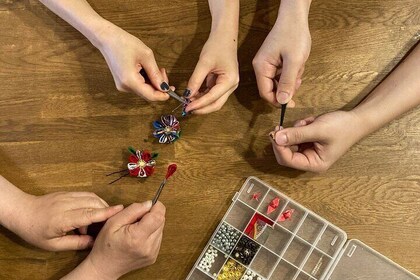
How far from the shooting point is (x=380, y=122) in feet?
3.69

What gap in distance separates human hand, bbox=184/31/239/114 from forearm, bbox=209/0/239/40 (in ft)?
0.04

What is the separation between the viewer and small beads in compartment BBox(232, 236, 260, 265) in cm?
114

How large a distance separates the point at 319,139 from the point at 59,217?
2.13 ft

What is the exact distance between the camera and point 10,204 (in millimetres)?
1100

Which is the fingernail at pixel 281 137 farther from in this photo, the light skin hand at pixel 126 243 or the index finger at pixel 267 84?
the light skin hand at pixel 126 243

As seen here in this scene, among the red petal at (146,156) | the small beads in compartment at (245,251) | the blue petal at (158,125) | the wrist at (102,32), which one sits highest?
the wrist at (102,32)

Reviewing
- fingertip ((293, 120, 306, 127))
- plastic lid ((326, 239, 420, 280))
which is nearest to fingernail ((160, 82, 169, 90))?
fingertip ((293, 120, 306, 127))

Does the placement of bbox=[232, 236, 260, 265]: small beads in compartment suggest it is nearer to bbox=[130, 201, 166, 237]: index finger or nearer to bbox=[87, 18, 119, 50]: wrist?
bbox=[130, 201, 166, 237]: index finger

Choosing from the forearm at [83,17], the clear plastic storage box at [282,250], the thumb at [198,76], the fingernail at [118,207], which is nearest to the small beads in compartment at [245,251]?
the clear plastic storage box at [282,250]

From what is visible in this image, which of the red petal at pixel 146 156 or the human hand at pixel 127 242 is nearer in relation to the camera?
the human hand at pixel 127 242

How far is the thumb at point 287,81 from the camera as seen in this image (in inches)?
42.4

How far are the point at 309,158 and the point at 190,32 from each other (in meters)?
0.46

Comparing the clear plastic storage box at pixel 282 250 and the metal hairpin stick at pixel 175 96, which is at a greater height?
the metal hairpin stick at pixel 175 96

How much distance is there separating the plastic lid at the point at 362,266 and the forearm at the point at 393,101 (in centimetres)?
30
